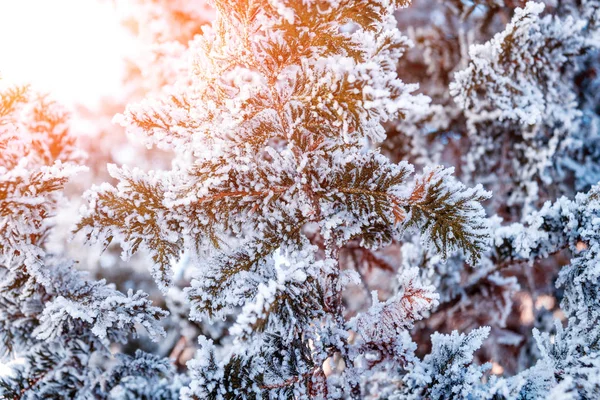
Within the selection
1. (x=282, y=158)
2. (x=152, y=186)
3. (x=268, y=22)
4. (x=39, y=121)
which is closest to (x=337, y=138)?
(x=282, y=158)

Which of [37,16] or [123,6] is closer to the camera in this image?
[37,16]

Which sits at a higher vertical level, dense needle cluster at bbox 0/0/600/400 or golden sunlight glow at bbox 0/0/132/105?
golden sunlight glow at bbox 0/0/132/105

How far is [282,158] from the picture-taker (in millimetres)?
2170

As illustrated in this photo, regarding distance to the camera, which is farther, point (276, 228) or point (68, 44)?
point (68, 44)

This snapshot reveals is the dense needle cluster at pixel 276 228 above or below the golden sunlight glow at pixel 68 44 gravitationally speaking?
below

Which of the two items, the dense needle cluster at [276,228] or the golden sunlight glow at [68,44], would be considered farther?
the golden sunlight glow at [68,44]

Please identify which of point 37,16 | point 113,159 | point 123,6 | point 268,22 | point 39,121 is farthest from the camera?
point 113,159

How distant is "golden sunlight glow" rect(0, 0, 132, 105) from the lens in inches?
139

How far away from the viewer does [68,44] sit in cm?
518

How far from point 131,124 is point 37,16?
319 centimetres

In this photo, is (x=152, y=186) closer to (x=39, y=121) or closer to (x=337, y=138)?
(x=337, y=138)

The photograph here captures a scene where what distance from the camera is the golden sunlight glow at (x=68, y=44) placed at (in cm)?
352

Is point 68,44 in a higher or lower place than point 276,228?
higher

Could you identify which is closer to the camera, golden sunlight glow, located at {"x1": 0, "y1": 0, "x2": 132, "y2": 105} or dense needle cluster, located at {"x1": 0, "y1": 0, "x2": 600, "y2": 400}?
dense needle cluster, located at {"x1": 0, "y1": 0, "x2": 600, "y2": 400}
